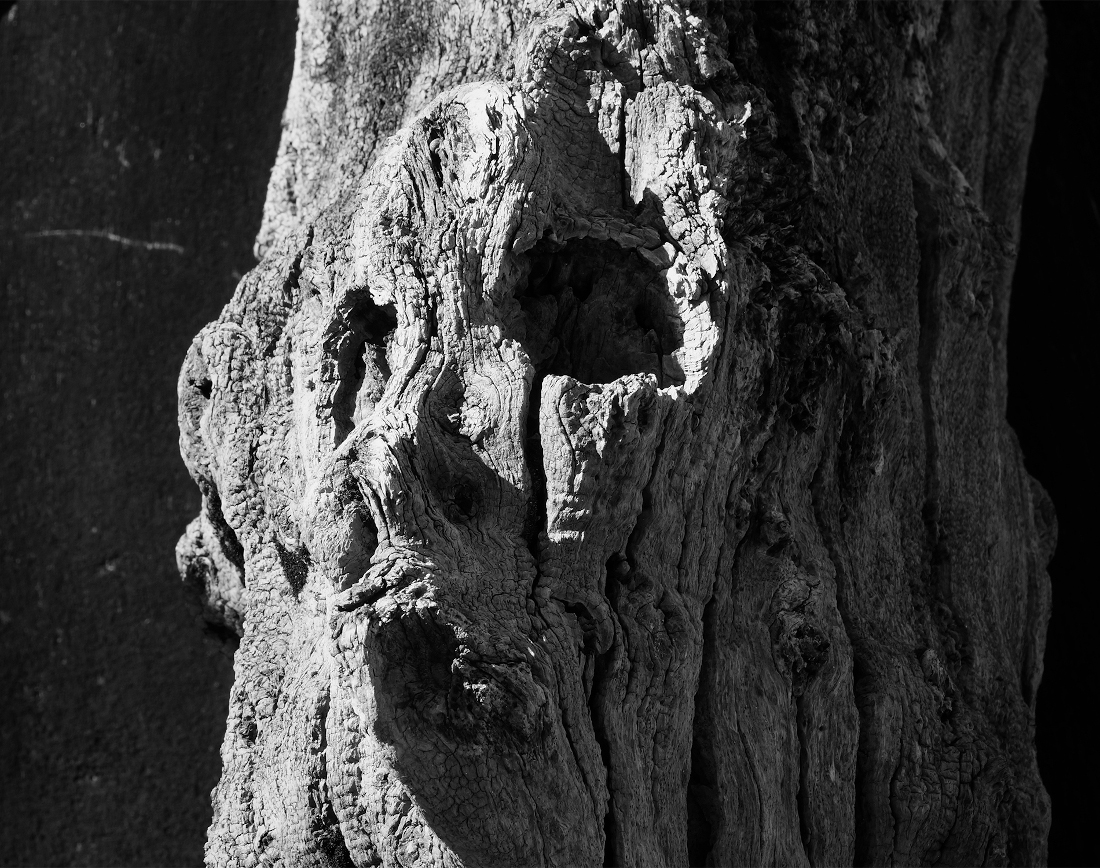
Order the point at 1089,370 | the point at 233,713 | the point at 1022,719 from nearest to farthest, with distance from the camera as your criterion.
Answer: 1. the point at 233,713
2. the point at 1022,719
3. the point at 1089,370

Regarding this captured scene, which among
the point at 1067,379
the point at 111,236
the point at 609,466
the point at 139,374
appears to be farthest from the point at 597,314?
the point at 111,236

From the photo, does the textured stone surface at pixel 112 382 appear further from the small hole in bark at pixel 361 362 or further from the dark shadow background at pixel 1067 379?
the dark shadow background at pixel 1067 379

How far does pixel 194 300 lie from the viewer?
9.36ft

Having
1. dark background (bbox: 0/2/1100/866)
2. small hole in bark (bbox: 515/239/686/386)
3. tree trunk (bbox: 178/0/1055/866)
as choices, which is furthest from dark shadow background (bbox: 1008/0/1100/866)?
small hole in bark (bbox: 515/239/686/386)

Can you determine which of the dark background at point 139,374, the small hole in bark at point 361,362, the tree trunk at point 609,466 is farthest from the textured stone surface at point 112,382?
the small hole in bark at point 361,362

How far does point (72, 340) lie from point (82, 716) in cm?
85

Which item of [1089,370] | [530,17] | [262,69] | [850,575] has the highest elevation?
[262,69]

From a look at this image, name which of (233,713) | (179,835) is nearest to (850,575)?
(233,713)

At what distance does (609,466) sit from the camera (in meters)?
1.39

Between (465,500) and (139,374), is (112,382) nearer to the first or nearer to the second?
(139,374)

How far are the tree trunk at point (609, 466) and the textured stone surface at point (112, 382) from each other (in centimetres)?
90

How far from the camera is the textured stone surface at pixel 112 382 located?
267 centimetres

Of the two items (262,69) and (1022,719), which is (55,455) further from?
(1022,719)

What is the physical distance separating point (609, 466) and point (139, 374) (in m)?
1.77
